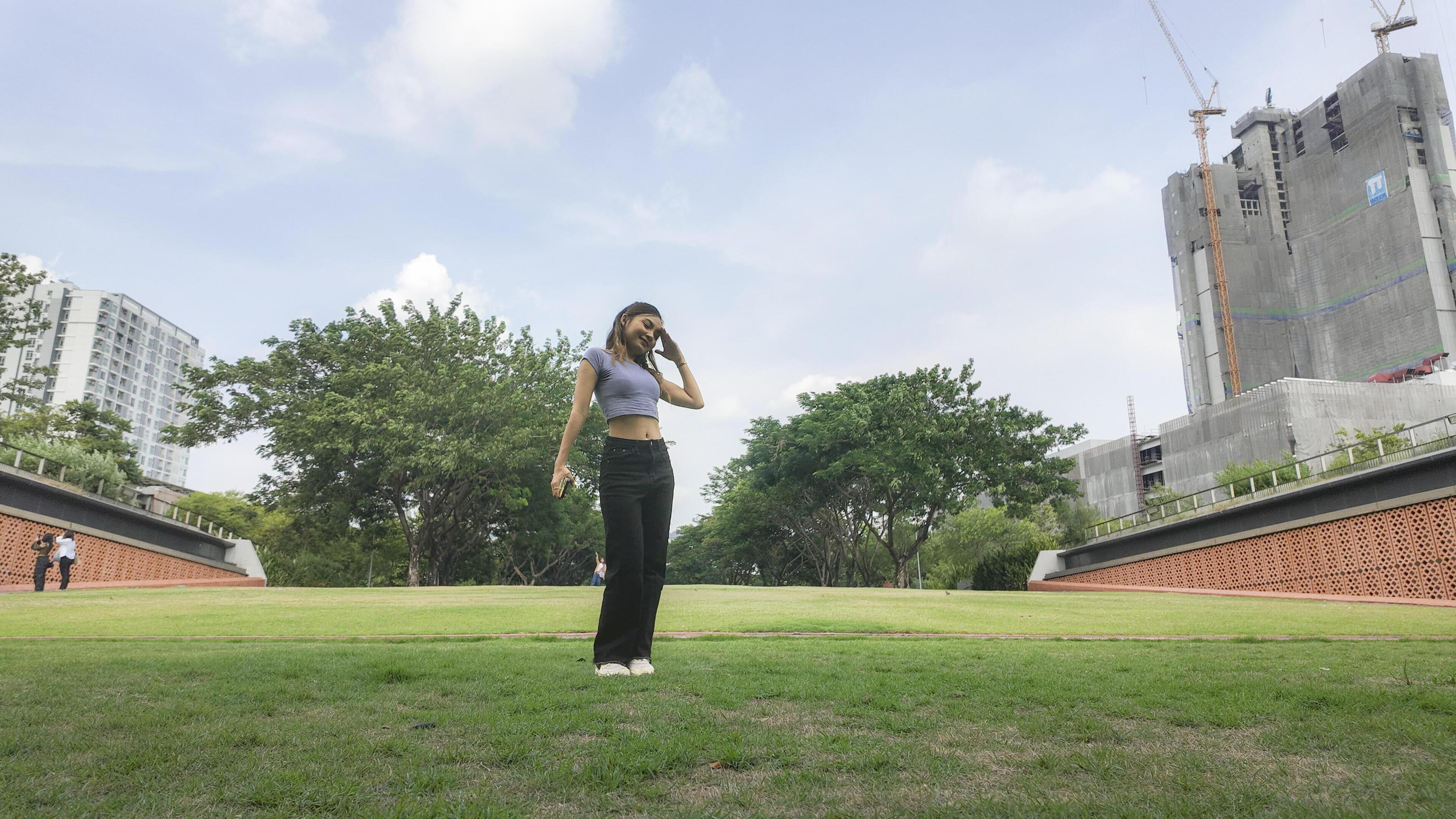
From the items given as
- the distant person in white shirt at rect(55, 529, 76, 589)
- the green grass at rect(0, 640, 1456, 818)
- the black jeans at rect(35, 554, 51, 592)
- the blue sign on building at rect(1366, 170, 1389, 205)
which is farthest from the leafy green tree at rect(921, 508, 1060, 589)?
the green grass at rect(0, 640, 1456, 818)

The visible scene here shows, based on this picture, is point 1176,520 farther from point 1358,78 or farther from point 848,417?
point 1358,78

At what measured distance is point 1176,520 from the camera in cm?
3203

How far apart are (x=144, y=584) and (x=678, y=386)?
30.3m

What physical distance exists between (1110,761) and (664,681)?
2.54m

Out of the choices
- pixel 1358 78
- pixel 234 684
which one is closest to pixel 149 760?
pixel 234 684

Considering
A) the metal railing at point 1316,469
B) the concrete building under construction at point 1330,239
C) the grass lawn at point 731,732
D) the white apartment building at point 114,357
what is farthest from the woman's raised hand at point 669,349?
the white apartment building at point 114,357

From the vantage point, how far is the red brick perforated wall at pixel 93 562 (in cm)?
2594

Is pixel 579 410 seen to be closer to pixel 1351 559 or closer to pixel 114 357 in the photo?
pixel 1351 559

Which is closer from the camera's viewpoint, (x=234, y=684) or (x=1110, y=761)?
(x=1110, y=761)

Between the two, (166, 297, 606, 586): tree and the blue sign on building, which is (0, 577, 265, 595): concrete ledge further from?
the blue sign on building

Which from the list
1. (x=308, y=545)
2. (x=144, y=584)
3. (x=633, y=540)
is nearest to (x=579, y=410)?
(x=633, y=540)

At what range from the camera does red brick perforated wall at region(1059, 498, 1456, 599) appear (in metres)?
21.6

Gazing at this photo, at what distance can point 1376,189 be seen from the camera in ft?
253

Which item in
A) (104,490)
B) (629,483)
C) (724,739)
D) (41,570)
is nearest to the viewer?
(724,739)
